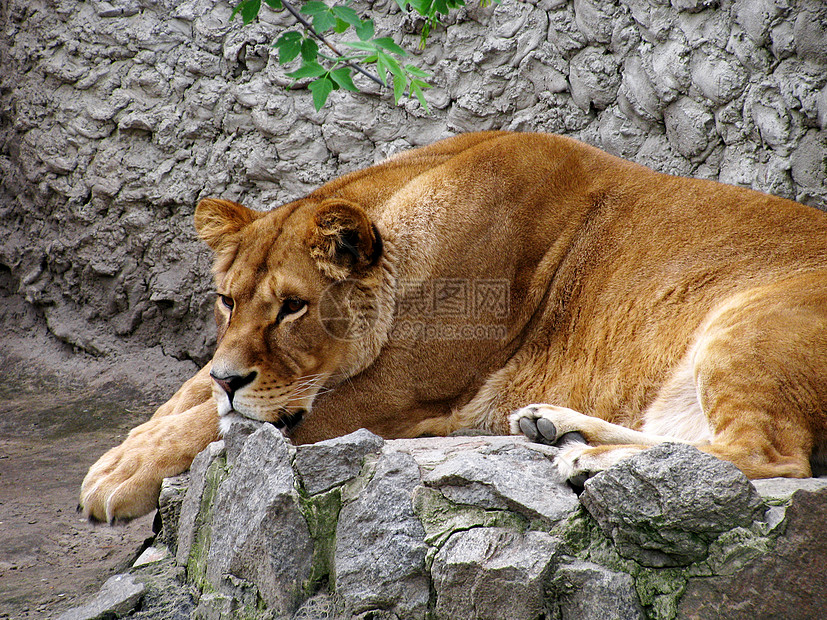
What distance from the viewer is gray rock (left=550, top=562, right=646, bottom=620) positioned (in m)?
1.85

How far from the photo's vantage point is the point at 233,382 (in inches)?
117

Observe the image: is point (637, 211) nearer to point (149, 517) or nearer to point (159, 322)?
point (149, 517)

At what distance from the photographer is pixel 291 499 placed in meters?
2.32

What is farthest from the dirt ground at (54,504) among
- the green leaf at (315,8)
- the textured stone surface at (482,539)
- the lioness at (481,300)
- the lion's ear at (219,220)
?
the green leaf at (315,8)

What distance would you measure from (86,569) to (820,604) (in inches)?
104

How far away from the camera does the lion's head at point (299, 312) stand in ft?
9.86

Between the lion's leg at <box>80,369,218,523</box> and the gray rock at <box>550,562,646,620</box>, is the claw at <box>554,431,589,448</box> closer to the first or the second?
the gray rock at <box>550,562,646,620</box>

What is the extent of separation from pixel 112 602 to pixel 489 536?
1318 millimetres

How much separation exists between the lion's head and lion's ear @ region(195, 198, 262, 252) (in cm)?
21

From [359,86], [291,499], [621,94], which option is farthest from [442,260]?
[359,86]

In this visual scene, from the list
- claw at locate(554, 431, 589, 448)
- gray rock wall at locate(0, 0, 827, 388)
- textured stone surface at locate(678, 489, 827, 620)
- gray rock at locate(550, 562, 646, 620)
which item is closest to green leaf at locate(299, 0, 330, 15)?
claw at locate(554, 431, 589, 448)

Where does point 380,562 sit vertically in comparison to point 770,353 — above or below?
below

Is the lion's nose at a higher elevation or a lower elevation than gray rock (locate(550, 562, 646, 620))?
higher

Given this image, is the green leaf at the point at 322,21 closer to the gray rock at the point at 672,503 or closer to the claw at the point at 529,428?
the claw at the point at 529,428
